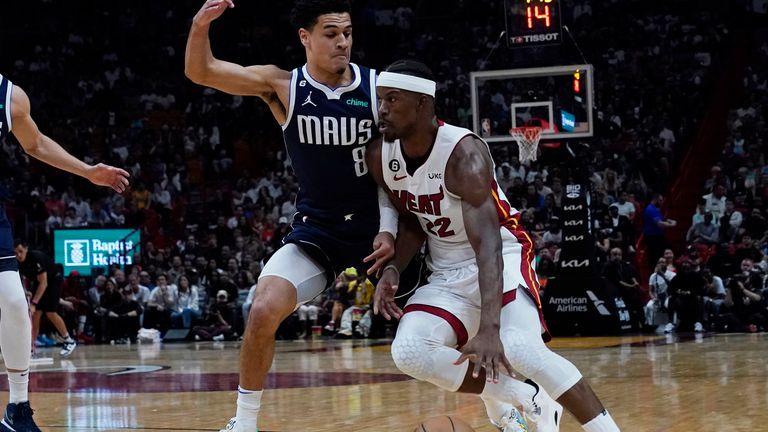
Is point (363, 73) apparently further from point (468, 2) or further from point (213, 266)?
point (468, 2)

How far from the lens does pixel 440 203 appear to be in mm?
4812

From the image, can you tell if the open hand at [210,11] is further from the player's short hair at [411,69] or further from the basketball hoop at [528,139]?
the basketball hoop at [528,139]

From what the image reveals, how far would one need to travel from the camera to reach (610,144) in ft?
68.3

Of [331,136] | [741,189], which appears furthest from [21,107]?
[741,189]

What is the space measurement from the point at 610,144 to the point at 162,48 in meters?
12.7

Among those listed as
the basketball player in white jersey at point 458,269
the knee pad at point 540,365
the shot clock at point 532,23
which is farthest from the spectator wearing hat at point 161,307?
the knee pad at point 540,365

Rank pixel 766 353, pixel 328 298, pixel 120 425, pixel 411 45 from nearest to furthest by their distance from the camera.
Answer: pixel 120 425
pixel 766 353
pixel 328 298
pixel 411 45

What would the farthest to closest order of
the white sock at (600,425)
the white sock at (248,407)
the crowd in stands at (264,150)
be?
the crowd in stands at (264,150)
the white sock at (248,407)
the white sock at (600,425)

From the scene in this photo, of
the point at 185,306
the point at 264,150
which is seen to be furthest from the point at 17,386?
the point at 264,150

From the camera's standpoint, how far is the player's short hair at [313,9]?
5.37 meters

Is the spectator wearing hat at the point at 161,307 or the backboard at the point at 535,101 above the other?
the backboard at the point at 535,101

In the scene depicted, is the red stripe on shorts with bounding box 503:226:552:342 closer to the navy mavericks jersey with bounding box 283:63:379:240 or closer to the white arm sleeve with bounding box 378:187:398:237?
the white arm sleeve with bounding box 378:187:398:237

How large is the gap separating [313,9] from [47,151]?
1916 mm

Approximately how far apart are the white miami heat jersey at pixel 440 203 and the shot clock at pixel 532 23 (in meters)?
9.08
